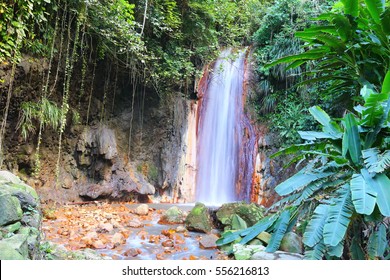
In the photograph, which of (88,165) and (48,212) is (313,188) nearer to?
(48,212)

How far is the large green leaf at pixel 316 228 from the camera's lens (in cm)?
240

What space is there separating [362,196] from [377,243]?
609 millimetres

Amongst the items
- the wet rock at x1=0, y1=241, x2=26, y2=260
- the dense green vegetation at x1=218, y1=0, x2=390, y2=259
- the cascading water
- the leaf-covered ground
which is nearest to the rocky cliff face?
the cascading water

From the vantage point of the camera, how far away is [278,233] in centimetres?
299

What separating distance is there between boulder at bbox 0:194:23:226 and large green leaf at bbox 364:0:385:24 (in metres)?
5.13

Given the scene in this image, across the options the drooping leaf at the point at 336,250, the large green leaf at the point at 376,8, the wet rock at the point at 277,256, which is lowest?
the wet rock at the point at 277,256

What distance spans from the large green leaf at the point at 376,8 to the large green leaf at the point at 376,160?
255 cm

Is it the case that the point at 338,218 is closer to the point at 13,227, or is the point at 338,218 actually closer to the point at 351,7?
the point at 13,227

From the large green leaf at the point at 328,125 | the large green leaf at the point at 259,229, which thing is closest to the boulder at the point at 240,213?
the large green leaf at the point at 259,229

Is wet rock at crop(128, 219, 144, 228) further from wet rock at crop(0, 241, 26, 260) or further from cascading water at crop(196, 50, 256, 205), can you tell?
cascading water at crop(196, 50, 256, 205)

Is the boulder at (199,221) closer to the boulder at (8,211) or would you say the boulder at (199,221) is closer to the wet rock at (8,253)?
the boulder at (8,211)

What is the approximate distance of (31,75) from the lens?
18.8ft

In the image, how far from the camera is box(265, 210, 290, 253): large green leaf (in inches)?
116

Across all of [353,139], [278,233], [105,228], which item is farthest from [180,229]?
[353,139]
